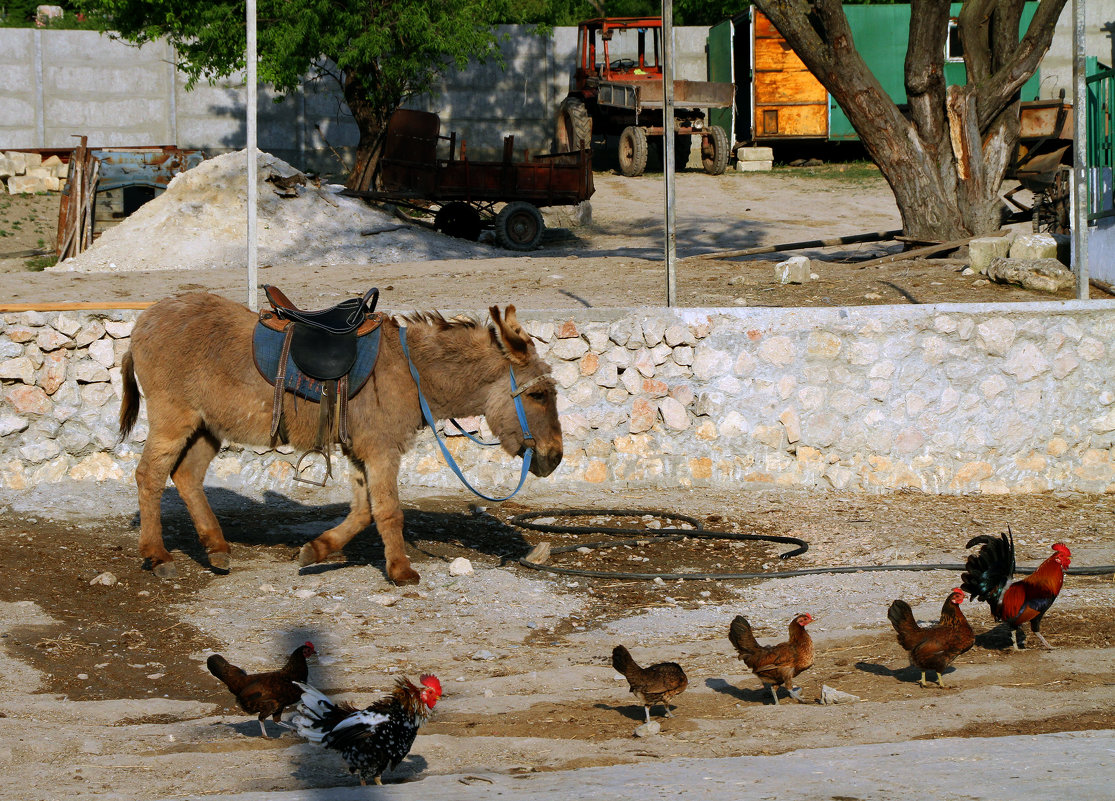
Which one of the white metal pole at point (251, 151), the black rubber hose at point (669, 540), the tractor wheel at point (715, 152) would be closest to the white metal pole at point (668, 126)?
the black rubber hose at point (669, 540)

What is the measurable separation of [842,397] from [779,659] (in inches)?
202

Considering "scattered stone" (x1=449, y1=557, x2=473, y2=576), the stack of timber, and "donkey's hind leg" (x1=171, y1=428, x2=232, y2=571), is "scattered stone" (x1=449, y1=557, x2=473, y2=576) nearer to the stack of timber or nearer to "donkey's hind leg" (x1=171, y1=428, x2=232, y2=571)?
"donkey's hind leg" (x1=171, y1=428, x2=232, y2=571)

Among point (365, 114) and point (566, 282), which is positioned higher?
point (365, 114)

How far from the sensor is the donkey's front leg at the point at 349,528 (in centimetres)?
712

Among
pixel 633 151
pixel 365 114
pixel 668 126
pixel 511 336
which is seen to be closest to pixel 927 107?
pixel 668 126

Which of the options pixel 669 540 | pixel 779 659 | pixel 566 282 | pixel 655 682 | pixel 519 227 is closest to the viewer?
pixel 655 682

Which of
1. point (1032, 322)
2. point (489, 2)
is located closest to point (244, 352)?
point (1032, 322)

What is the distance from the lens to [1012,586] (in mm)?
5816

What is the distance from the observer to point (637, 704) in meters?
5.21

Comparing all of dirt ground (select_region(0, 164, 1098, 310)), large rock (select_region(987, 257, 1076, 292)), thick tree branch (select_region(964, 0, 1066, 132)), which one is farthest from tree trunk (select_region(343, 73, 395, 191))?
large rock (select_region(987, 257, 1076, 292))

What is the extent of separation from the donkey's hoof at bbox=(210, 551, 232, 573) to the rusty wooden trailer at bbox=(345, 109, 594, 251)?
12859 millimetres

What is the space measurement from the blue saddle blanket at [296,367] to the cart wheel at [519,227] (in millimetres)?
12626

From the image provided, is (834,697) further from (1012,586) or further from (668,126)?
(668,126)

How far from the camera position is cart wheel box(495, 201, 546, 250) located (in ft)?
64.7
